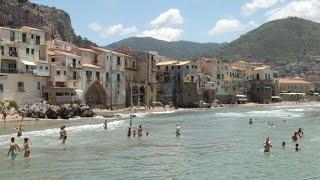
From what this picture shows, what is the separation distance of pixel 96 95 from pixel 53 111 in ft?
72.7

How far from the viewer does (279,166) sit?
28000 mm

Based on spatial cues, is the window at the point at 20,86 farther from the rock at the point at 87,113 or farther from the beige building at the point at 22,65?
the rock at the point at 87,113

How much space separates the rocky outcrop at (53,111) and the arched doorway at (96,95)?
41.6ft

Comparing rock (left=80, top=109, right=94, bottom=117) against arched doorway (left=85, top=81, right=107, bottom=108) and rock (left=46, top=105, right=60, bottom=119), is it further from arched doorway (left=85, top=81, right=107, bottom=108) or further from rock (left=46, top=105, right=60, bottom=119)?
arched doorway (left=85, top=81, right=107, bottom=108)

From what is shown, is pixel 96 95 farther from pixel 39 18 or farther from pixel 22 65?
pixel 39 18

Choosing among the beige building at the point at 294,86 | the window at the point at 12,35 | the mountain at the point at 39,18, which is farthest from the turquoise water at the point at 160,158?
the beige building at the point at 294,86

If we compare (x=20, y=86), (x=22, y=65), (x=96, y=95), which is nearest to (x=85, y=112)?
(x=20, y=86)

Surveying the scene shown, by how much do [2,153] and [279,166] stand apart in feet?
55.9

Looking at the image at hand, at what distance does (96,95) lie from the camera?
292 ft

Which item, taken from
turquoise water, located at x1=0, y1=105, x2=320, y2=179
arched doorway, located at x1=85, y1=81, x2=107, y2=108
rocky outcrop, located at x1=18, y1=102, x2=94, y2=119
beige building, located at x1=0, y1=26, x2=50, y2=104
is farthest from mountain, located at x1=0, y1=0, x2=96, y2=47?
turquoise water, located at x1=0, y1=105, x2=320, y2=179

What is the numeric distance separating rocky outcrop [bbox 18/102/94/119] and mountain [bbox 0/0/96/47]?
45113mm

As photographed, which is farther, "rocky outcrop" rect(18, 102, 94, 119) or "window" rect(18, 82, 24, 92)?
"window" rect(18, 82, 24, 92)

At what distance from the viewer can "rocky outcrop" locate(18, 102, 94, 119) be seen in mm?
65188

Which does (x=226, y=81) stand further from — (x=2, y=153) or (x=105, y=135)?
(x=2, y=153)
